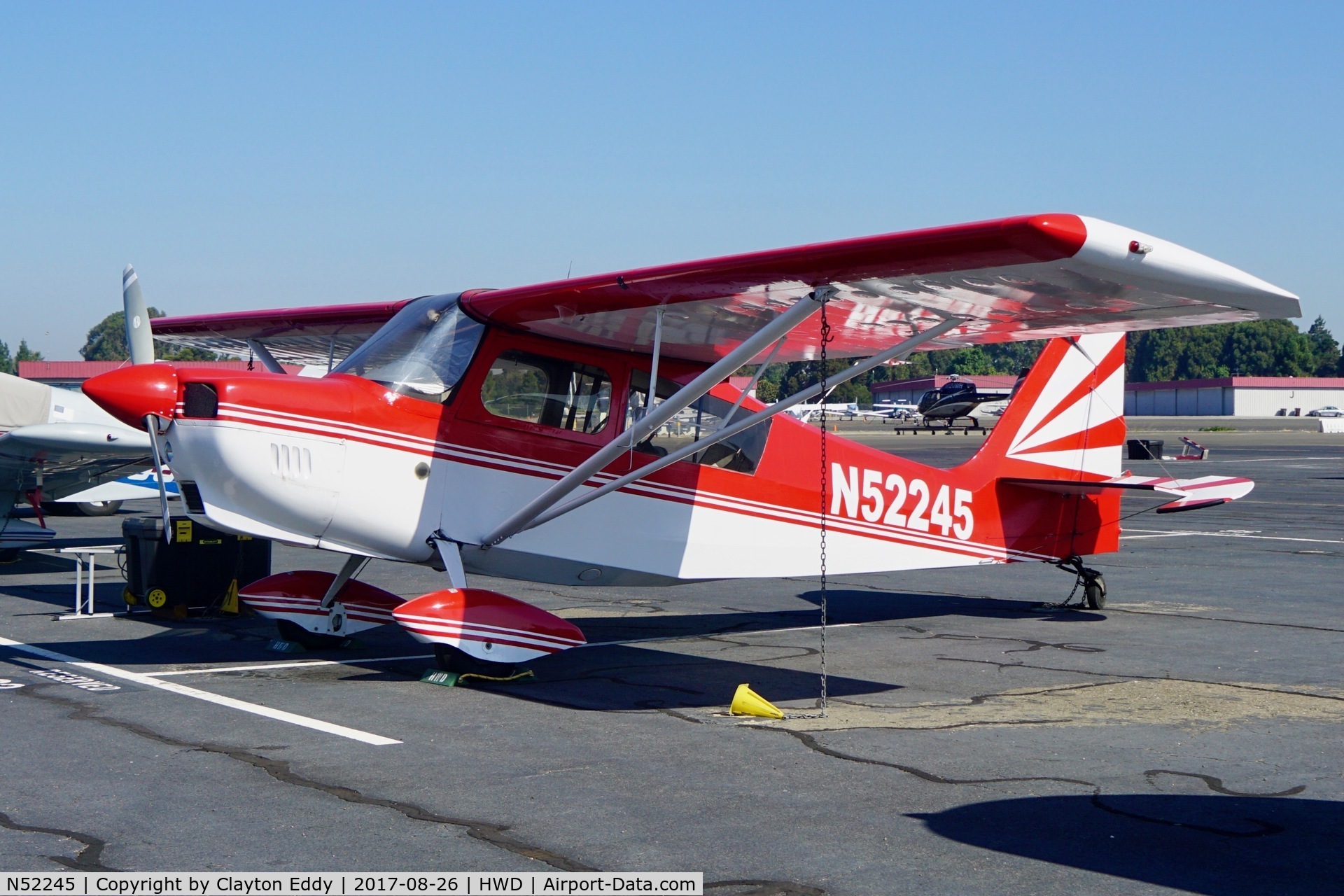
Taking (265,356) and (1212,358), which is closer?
(265,356)

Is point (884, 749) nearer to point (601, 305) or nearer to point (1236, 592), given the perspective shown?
point (601, 305)

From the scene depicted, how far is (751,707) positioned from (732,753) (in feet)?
3.15

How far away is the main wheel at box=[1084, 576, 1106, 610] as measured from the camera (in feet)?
39.3

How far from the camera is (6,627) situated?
1095 centimetres

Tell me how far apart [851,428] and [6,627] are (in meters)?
68.7

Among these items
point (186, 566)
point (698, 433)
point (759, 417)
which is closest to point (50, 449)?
point (186, 566)

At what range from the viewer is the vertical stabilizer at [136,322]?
11180 millimetres

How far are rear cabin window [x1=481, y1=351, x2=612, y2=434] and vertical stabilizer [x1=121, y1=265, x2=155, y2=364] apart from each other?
12.7 ft

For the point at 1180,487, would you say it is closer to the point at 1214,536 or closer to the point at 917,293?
the point at 917,293

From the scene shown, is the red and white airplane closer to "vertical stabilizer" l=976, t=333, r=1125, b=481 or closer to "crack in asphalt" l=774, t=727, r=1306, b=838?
"vertical stabilizer" l=976, t=333, r=1125, b=481

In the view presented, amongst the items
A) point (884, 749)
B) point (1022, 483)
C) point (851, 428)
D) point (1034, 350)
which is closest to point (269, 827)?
point (884, 749)

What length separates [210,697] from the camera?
25.8 feet

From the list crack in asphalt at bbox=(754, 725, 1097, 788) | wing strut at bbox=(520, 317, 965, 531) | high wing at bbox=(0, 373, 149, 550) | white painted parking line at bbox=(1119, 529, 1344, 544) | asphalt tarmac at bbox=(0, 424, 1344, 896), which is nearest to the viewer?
asphalt tarmac at bbox=(0, 424, 1344, 896)

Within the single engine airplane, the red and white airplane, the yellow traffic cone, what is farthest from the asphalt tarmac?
the single engine airplane
